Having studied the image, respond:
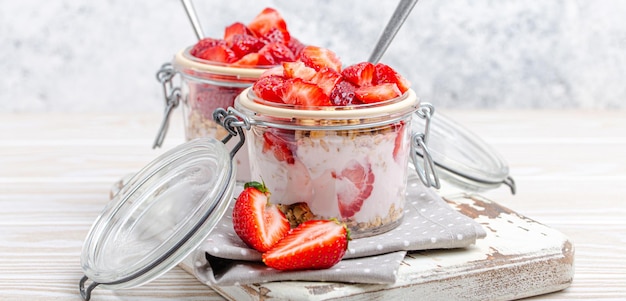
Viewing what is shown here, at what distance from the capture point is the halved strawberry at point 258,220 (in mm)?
1000

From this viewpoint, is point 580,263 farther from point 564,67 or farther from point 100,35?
point 100,35

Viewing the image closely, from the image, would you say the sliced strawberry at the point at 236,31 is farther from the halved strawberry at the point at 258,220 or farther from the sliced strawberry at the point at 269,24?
the halved strawberry at the point at 258,220

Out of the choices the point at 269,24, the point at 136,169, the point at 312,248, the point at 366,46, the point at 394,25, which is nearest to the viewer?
the point at 312,248

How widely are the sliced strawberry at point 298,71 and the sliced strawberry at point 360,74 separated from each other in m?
0.04

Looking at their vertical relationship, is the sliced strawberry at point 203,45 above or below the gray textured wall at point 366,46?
above

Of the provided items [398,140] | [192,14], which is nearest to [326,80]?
[398,140]

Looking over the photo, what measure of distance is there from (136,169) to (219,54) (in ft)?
1.26

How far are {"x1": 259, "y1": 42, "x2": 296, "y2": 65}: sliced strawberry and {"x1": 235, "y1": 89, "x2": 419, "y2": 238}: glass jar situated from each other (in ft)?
0.60

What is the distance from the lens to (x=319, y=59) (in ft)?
3.67

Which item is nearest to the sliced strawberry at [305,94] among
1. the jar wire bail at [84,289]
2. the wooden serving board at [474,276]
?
the wooden serving board at [474,276]

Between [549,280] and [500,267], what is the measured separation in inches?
2.9

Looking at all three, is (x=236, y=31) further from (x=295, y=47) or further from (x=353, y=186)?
(x=353, y=186)

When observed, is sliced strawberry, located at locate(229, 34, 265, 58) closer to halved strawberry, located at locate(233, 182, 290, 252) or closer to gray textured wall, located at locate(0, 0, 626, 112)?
halved strawberry, located at locate(233, 182, 290, 252)

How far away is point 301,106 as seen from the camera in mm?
1029
